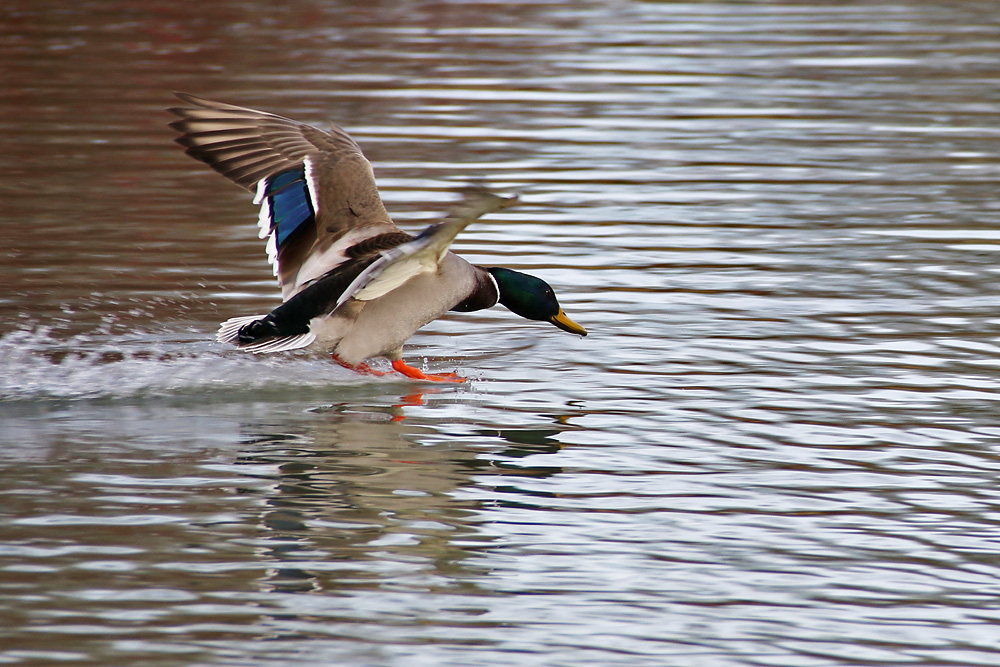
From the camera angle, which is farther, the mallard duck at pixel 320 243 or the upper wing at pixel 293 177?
the upper wing at pixel 293 177

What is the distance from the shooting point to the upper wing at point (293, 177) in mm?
7613

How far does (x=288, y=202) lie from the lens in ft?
25.1

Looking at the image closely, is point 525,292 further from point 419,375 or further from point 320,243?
point 320,243

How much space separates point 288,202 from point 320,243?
0.84 ft

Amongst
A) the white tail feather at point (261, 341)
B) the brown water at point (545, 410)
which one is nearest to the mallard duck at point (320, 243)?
the white tail feather at point (261, 341)

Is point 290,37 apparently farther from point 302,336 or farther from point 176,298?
point 302,336

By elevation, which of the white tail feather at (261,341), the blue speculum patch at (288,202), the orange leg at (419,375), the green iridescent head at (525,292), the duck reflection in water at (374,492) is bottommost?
the duck reflection in water at (374,492)

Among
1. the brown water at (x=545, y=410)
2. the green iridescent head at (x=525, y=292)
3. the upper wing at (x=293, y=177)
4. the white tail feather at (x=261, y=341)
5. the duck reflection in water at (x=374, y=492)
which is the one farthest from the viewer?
the green iridescent head at (x=525, y=292)

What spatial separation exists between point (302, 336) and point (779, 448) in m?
2.33

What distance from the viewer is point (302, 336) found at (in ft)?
24.3

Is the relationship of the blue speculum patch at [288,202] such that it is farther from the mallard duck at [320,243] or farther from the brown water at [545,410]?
the brown water at [545,410]

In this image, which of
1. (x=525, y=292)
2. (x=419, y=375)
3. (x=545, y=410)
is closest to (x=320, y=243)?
(x=419, y=375)

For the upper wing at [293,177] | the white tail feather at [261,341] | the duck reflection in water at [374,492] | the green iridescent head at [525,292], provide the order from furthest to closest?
the green iridescent head at [525,292]
the upper wing at [293,177]
the white tail feather at [261,341]
the duck reflection in water at [374,492]

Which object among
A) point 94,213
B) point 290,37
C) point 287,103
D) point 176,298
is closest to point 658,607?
point 176,298
